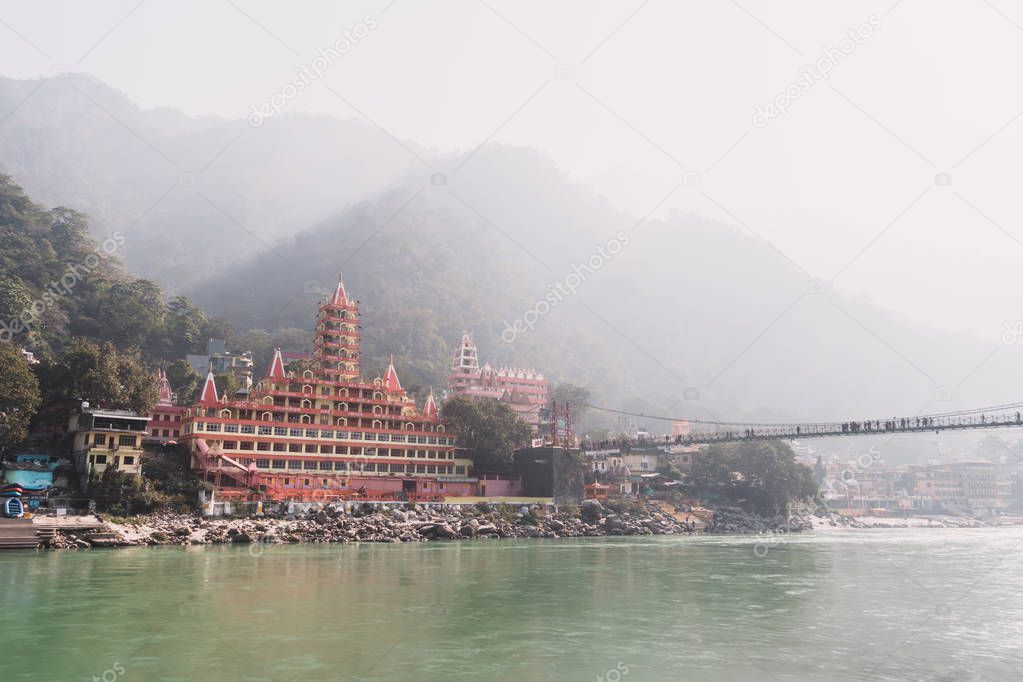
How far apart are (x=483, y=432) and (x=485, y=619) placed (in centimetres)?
4750

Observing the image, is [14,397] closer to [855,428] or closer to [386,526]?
[386,526]

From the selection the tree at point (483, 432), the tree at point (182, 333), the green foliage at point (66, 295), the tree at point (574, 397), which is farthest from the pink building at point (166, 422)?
the tree at point (574, 397)

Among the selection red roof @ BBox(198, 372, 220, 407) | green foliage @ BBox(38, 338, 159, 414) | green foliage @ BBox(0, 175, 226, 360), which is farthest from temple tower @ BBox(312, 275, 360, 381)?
green foliage @ BBox(0, 175, 226, 360)

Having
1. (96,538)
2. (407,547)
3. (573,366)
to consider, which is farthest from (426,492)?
(573,366)

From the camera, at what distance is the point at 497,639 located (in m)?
19.2

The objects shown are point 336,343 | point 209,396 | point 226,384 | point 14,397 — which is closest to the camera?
point 14,397

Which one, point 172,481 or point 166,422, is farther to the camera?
point 166,422

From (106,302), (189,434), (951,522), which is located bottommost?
(951,522)

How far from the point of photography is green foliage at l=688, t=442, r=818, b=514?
272 feet

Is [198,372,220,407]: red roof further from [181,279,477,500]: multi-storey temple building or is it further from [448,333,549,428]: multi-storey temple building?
[448,333,549,428]: multi-storey temple building

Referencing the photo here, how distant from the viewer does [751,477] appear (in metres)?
84.1

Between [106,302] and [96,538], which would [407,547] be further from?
[106,302]

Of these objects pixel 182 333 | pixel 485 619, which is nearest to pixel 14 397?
pixel 485 619

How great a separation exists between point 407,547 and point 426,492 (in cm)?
1784
